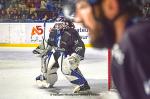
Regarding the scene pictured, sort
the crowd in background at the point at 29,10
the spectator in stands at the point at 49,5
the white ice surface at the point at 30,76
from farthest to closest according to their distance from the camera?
the spectator in stands at the point at 49,5 → the crowd in background at the point at 29,10 → the white ice surface at the point at 30,76

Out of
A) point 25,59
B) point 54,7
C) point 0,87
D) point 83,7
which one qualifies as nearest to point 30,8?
point 54,7

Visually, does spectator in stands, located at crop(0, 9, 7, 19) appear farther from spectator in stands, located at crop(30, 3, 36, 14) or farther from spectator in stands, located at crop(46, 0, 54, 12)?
spectator in stands, located at crop(46, 0, 54, 12)

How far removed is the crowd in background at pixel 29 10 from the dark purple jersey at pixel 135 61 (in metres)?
10.3

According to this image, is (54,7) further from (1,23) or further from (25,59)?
(25,59)

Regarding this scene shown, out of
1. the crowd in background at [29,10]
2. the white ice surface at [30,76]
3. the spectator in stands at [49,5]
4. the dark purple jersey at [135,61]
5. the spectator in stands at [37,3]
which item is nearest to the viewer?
the dark purple jersey at [135,61]

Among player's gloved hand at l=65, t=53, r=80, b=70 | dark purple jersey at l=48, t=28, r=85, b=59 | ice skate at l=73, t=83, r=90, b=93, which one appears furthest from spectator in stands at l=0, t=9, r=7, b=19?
ice skate at l=73, t=83, r=90, b=93

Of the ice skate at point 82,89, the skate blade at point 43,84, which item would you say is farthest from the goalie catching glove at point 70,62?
Answer: the skate blade at point 43,84

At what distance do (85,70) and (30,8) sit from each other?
16.1 feet

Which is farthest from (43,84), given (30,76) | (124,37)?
(124,37)

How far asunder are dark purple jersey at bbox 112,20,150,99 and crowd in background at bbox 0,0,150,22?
1033 centimetres

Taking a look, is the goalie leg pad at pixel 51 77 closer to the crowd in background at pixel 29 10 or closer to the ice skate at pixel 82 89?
the ice skate at pixel 82 89

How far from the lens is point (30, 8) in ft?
43.0

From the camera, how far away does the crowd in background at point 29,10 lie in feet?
38.9

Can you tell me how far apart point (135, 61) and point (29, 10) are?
11989 mm
